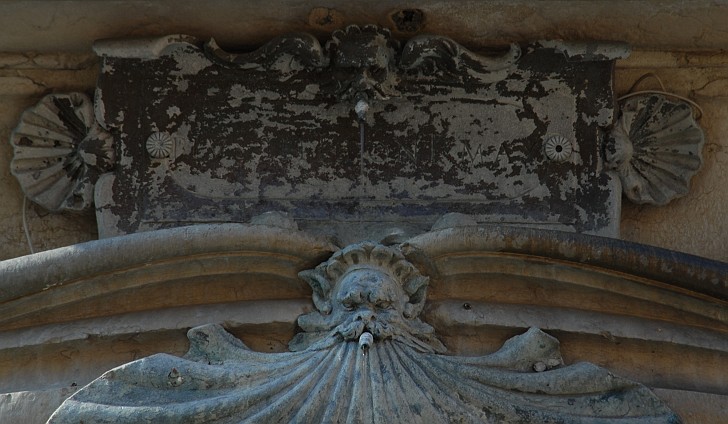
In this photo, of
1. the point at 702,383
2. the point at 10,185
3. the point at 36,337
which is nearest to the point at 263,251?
the point at 36,337

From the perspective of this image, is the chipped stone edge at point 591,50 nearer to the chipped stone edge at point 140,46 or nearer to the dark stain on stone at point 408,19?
the dark stain on stone at point 408,19

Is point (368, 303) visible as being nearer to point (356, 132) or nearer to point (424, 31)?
point (356, 132)

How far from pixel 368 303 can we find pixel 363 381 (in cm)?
25

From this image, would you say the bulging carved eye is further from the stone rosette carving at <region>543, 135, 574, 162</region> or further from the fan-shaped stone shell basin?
the stone rosette carving at <region>543, 135, 574, 162</region>

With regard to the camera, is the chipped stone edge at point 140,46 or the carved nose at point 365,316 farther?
the chipped stone edge at point 140,46

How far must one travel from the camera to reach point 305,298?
3.38 meters

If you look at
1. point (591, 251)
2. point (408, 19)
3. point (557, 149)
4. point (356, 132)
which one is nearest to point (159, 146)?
point (356, 132)

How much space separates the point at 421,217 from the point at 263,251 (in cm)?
48

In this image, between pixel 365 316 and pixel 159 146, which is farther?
pixel 159 146

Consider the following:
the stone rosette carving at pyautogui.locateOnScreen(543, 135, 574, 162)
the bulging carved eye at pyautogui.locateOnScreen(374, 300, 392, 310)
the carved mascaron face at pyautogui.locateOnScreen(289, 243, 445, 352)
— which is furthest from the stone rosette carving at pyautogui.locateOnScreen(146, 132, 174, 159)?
the stone rosette carving at pyautogui.locateOnScreen(543, 135, 574, 162)

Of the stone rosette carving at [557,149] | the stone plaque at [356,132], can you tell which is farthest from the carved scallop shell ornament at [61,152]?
the stone rosette carving at [557,149]

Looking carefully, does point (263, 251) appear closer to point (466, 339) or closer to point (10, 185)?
point (466, 339)

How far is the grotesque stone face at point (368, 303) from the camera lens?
309 cm

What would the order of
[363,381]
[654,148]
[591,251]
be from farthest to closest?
[654,148] < [591,251] < [363,381]
